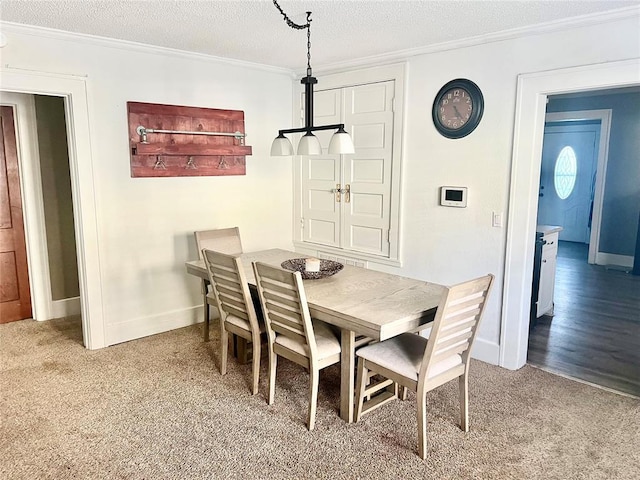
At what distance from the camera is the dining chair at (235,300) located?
2.81 metres

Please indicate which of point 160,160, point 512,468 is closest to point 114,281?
point 160,160

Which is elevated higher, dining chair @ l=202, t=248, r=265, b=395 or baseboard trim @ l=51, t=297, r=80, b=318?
dining chair @ l=202, t=248, r=265, b=395

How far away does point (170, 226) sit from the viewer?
398cm

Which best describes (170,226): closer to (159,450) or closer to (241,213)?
(241,213)

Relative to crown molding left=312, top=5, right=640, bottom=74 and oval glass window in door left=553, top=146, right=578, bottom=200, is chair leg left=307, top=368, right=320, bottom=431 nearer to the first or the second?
crown molding left=312, top=5, right=640, bottom=74

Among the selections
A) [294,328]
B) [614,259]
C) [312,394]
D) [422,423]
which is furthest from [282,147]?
[614,259]

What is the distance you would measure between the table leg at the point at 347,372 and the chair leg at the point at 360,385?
0.11 feet

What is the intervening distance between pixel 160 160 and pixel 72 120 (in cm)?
70

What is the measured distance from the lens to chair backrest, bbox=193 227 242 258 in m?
3.85

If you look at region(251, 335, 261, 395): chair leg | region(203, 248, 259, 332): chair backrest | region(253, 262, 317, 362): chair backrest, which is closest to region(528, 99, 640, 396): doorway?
region(253, 262, 317, 362): chair backrest

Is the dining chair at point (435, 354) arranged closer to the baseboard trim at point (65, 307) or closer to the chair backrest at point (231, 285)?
the chair backrest at point (231, 285)

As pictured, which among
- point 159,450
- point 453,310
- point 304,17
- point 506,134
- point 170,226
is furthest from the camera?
point 170,226

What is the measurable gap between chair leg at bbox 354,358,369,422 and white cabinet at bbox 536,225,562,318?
236 cm

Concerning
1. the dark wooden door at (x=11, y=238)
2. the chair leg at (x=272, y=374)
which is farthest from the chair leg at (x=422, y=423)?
the dark wooden door at (x=11, y=238)
